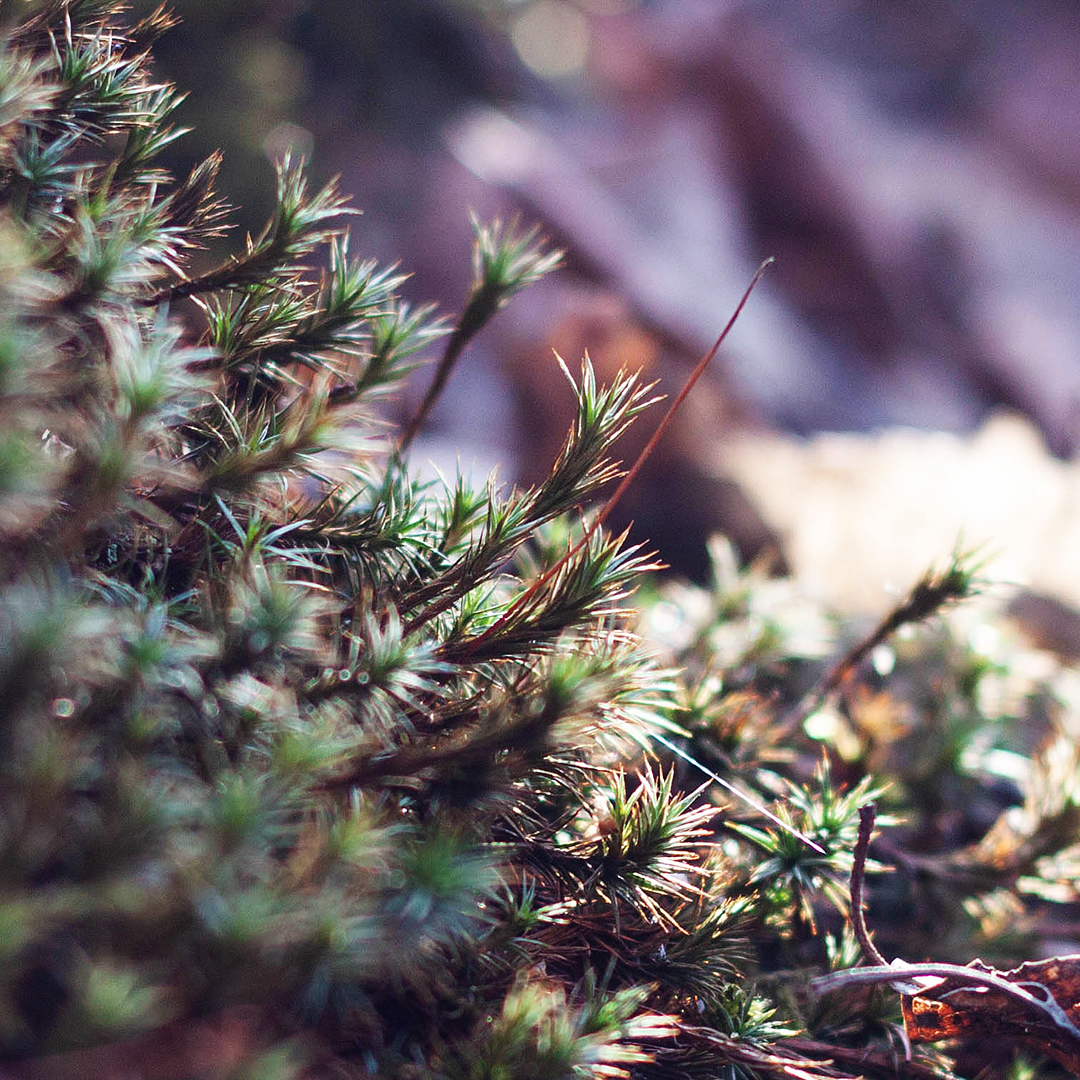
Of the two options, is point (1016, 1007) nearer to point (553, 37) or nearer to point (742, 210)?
point (742, 210)

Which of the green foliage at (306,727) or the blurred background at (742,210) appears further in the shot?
the blurred background at (742,210)

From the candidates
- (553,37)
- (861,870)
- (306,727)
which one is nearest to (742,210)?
(553,37)

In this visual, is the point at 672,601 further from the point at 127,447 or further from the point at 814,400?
the point at 814,400

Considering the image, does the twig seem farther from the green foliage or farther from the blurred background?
the blurred background

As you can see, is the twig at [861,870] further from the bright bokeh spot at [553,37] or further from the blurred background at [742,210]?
the bright bokeh spot at [553,37]

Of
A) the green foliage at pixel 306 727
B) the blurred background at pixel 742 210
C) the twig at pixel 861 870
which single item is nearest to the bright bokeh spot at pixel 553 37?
the blurred background at pixel 742 210

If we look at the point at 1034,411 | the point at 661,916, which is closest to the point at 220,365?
the point at 661,916
